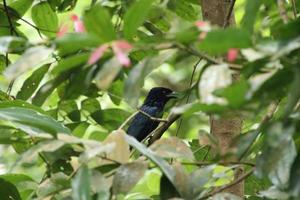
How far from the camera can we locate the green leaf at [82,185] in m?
1.05

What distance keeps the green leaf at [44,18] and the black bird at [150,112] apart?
136 centimetres

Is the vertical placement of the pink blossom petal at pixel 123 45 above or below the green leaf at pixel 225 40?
below

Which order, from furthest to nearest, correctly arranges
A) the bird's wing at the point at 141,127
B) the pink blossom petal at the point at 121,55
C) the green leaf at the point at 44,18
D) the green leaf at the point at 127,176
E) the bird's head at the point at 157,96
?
the bird's head at the point at 157,96 → the bird's wing at the point at 141,127 → the green leaf at the point at 44,18 → the green leaf at the point at 127,176 → the pink blossom petal at the point at 121,55

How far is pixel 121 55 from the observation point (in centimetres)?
90

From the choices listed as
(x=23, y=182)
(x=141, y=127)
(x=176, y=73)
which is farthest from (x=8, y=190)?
(x=141, y=127)

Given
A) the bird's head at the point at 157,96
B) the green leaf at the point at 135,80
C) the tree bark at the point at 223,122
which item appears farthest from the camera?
the bird's head at the point at 157,96

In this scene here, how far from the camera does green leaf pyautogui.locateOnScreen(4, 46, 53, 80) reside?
97 centimetres

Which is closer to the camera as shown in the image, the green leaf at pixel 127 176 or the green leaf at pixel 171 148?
the green leaf at pixel 127 176

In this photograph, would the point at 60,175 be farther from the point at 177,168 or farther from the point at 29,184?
the point at 29,184

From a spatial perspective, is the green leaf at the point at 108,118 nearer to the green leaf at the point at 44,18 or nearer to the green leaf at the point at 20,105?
the green leaf at the point at 44,18

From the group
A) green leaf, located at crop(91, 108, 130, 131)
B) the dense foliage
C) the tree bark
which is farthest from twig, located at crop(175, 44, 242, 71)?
green leaf, located at crop(91, 108, 130, 131)

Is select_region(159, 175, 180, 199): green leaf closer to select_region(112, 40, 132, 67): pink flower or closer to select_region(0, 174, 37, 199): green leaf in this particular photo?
select_region(112, 40, 132, 67): pink flower

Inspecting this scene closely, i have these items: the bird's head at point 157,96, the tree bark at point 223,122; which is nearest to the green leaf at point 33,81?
the tree bark at point 223,122

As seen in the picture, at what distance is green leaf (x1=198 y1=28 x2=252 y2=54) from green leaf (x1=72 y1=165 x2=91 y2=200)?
289 mm
